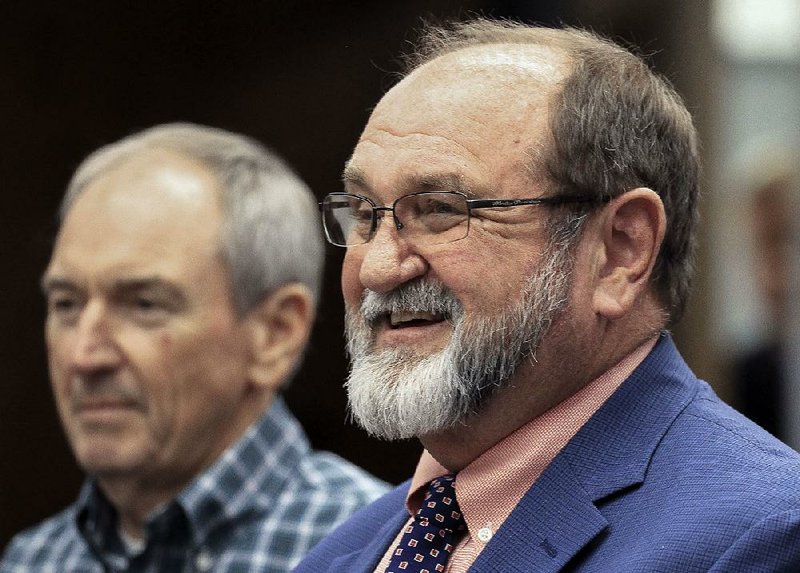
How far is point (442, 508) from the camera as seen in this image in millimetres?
2326

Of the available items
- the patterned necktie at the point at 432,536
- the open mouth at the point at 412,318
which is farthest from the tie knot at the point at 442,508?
the open mouth at the point at 412,318

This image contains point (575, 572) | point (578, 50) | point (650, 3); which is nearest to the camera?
point (575, 572)

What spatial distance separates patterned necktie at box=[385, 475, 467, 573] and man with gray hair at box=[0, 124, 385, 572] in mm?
1170

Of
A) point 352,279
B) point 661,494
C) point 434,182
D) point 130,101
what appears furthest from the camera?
point 130,101

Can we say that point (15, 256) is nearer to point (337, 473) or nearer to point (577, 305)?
point (337, 473)

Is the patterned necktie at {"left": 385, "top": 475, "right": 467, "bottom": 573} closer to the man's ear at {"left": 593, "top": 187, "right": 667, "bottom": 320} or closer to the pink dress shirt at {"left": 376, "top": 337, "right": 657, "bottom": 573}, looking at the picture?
the pink dress shirt at {"left": 376, "top": 337, "right": 657, "bottom": 573}

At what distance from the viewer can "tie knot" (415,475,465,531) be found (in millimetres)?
2303

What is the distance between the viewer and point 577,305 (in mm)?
2330

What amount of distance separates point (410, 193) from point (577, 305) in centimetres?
34

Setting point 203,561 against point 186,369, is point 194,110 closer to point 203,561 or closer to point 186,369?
point 186,369

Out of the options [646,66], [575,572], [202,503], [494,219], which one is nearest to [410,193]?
[494,219]

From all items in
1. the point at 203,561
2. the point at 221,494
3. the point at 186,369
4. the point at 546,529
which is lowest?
the point at 203,561

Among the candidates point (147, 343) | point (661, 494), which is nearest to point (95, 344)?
point (147, 343)

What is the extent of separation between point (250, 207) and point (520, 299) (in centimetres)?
169
